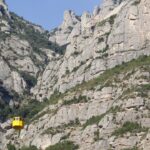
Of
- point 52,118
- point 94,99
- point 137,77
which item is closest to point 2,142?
point 52,118

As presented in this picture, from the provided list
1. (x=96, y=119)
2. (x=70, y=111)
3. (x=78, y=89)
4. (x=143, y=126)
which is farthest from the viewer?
(x=78, y=89)

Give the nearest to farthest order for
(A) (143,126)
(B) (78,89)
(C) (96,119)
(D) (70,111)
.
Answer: (A) (143,126)
(C) (96,119)
(D) (70,111)
(B) (78,89)

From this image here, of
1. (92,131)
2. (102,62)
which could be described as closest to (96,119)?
(92,131)

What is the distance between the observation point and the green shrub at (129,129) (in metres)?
153

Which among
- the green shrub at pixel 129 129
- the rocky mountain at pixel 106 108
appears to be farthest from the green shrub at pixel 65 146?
the green shrub at pixel 129 129

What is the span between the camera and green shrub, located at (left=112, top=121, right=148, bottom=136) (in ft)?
502

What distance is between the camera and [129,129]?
15412cm

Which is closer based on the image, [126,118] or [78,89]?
[126,118]

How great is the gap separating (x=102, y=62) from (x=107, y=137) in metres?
45.1

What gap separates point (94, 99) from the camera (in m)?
176

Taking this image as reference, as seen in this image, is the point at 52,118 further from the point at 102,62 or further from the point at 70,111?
the point at 102,62

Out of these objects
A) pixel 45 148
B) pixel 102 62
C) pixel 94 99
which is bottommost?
pixel 45 148

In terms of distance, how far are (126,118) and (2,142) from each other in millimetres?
47303

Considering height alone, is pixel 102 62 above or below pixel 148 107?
above
